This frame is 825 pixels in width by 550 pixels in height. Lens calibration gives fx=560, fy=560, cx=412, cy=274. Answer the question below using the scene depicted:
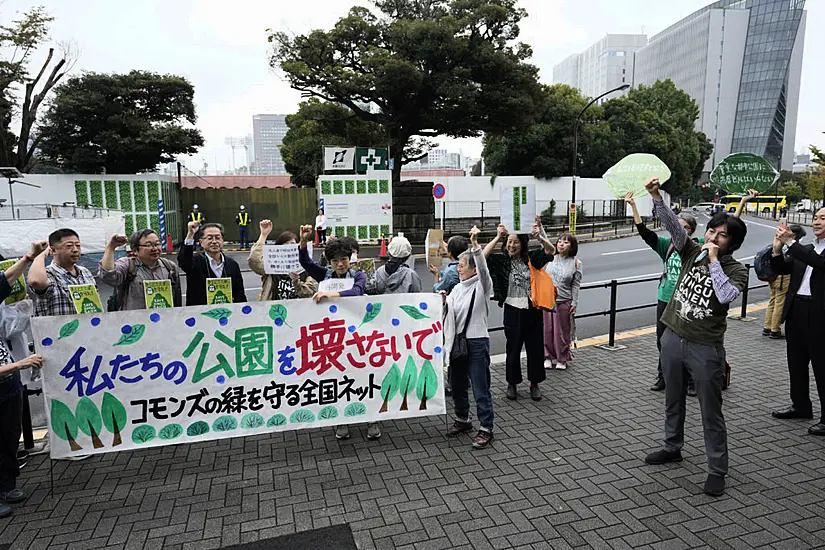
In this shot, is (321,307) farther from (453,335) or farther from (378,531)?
(378,531)

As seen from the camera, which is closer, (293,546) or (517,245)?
(293,546)

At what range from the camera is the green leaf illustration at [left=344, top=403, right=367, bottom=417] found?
458 cm

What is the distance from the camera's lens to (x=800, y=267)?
16.5 ft

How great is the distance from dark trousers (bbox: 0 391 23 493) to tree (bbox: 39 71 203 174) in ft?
75.4

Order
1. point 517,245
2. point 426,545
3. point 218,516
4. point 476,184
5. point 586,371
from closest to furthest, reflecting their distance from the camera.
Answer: point 426,545 → point 218,516 → point 517,245 → point 586,371 → point 476,184

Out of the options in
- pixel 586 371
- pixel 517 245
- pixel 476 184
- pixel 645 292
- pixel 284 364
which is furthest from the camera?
pixel 476 184

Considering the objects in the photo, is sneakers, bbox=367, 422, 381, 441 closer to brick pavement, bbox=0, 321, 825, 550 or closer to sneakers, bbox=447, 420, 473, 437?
brick pavement, bbox=0, 321, 825, 550

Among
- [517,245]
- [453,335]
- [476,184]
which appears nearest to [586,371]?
[517,245]

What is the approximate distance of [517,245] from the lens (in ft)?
17.9

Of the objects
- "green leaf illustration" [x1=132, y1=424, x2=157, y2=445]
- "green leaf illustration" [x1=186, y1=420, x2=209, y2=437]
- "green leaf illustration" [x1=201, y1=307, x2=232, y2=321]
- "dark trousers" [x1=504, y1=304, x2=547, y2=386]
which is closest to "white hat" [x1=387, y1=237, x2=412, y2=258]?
"dark trousers" [x1=504, y1=304, x2=547, y2=386]

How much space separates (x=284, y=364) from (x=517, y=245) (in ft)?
8.13

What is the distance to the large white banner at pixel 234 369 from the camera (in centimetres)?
407

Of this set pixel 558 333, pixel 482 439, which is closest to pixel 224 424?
pixel 482 439

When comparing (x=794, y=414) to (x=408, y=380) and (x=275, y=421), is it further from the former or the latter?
(x=275, y=421)
